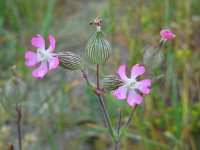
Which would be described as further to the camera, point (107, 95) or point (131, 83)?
point (107, 95)

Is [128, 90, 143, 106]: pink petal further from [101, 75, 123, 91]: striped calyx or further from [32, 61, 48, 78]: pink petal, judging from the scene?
[32, 61, 48, 78]: pink petal

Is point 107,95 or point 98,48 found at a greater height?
point 98,48

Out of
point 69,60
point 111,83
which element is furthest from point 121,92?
point 69,60

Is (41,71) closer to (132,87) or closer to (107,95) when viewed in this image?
(132,87)

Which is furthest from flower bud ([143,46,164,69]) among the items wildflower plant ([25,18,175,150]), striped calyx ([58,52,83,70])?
striped calyx ([58,52,83,70])

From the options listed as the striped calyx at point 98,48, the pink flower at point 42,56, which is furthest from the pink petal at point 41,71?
the striped calyx at point 98,48

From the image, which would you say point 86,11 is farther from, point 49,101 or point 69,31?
point 49,101

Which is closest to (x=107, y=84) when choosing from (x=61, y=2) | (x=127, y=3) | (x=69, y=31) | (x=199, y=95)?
(x=199, y=95)
